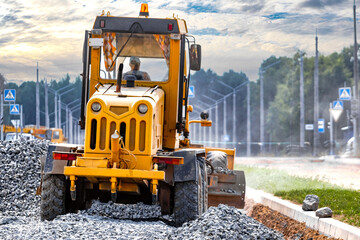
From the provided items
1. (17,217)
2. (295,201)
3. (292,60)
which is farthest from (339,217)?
(292,60)

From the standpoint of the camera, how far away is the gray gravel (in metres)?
8.28

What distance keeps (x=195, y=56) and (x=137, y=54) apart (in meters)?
0.98

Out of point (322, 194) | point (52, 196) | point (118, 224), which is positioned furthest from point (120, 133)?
point (322, 194)

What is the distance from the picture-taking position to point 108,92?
999 cm

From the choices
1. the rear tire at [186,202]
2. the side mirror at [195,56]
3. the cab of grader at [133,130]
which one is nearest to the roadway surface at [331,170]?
the side mirror at [195,56]

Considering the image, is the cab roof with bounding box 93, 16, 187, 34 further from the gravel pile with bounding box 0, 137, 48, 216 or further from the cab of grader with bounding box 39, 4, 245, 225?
the gravel pile with bounding box 0, 137, 48, 216

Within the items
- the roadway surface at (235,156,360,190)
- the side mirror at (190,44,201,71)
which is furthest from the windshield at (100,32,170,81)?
the roadway surface at (235,156,360,190)

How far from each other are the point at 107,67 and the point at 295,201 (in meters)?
4.92

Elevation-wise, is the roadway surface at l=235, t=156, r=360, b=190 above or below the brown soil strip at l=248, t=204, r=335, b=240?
above

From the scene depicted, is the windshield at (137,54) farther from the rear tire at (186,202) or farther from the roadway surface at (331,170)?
the roadway surface at (331,170)

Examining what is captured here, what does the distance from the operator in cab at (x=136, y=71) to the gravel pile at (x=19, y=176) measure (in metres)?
2.97

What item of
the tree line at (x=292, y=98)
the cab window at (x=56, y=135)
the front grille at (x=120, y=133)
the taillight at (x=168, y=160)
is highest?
the tree line at (x=292, y=98)

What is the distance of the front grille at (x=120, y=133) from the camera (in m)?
9.25

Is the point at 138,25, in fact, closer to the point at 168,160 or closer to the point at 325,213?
the point at 168,160
